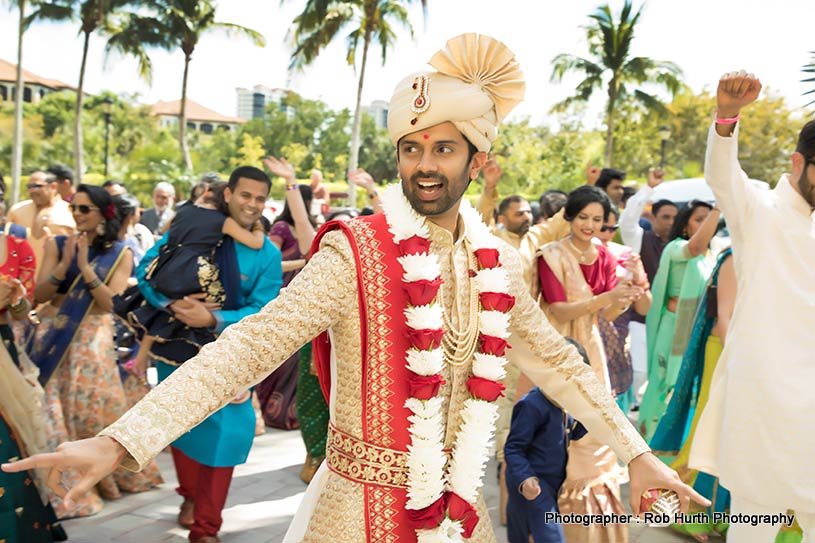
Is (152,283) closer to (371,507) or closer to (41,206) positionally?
(371,507)

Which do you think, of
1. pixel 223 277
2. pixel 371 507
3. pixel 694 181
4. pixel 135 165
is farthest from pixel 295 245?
pixel 135 165

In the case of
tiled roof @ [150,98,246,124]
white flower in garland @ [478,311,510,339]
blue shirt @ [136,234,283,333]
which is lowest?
blue shirt @ [136,234,283,333]

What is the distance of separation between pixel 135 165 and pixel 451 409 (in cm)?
3908

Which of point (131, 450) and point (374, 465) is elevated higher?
point (131, 450)

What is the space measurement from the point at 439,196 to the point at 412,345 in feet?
1.46

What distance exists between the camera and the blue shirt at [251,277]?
464cm

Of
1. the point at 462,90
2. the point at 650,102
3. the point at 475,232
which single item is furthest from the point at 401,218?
the point at 650,102

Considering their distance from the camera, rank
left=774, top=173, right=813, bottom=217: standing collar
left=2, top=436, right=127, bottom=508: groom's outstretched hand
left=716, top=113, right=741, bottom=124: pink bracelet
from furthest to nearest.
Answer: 1. left=774, top=173, right=813, bottom=217: standing collar
2. left=716, top=113, right=741, bottom=124: pink bracelet
3. left=2, top=436, right=127, bottom=508: groom's outstretched hand

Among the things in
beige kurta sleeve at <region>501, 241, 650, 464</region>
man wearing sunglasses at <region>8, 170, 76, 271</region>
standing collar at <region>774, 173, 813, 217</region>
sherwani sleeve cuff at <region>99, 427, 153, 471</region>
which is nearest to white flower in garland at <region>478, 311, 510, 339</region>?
beige kurta sleeve at <region>501, 241, 650, 464</region>

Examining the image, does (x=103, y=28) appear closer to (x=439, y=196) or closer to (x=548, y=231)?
(x=548, y=231)

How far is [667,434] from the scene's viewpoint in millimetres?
5000

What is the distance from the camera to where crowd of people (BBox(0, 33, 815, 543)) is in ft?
7.05

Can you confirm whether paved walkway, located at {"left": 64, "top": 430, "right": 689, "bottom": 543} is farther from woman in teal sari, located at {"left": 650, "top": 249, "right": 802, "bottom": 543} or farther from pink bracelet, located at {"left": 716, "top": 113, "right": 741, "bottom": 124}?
pink bracelet, located at {"left": 716, "top": 113, "right": 741, "bottom": 124}

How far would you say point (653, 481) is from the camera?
213cm
